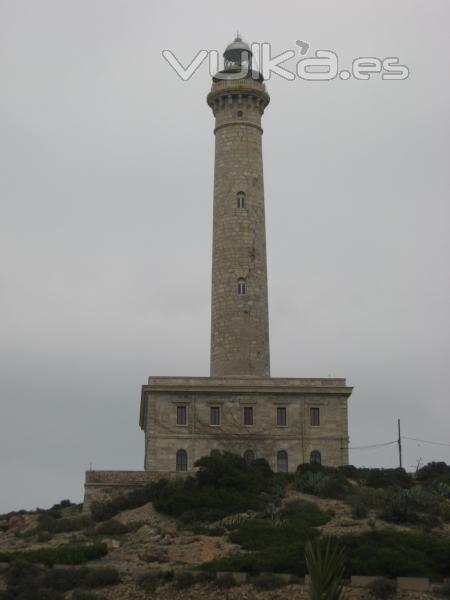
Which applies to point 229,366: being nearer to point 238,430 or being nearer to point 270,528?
point 238,430

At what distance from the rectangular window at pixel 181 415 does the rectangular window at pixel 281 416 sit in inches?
163

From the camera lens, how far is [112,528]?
39.4m

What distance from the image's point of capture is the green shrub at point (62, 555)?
33531mm

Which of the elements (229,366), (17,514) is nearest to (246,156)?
(229,366)

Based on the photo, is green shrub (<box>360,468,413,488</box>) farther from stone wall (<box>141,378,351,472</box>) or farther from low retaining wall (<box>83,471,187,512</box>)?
low retaining wall (<box>83,471,187,512</box>)

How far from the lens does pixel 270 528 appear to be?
119 feet

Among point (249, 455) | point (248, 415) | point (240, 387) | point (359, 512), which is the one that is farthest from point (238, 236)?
point (359, 512)

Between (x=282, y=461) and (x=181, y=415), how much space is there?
4888mm

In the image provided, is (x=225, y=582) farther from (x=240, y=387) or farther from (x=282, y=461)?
(x=240, y=387)

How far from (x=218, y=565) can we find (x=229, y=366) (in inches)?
800

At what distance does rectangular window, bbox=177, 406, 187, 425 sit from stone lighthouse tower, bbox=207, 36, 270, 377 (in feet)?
9.11

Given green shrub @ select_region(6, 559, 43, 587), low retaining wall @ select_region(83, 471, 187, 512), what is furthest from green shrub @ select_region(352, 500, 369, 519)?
green shrub @ select_region(6, 559, 43, 587)

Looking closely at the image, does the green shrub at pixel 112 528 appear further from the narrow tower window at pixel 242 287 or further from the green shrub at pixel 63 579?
the narrow tower window at pixel 242 287

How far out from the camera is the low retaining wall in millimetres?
46094
